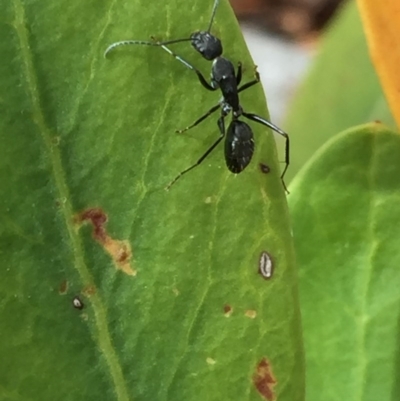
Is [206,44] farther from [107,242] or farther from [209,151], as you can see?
[107,242]

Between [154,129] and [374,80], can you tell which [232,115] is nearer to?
[154,129]

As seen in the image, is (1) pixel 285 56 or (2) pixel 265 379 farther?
(1) pixel 285 56

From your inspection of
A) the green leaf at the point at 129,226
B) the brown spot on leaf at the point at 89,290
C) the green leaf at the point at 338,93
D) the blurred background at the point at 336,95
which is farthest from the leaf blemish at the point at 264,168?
the green leaf at the point at 338,93

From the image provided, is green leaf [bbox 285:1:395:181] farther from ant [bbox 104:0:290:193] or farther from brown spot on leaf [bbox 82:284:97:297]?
brown spot on leaf [bbox 82:284:97:297]

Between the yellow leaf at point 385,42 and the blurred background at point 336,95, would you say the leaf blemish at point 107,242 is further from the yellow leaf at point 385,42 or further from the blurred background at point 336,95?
the blurred background at point 336,95

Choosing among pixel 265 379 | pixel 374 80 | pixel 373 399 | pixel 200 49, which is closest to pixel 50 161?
pixel 200 49

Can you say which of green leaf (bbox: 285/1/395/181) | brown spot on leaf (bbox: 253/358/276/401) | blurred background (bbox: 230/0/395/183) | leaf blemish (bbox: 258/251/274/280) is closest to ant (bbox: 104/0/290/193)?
leaf blemish (bbox: 258/251/274/280)
